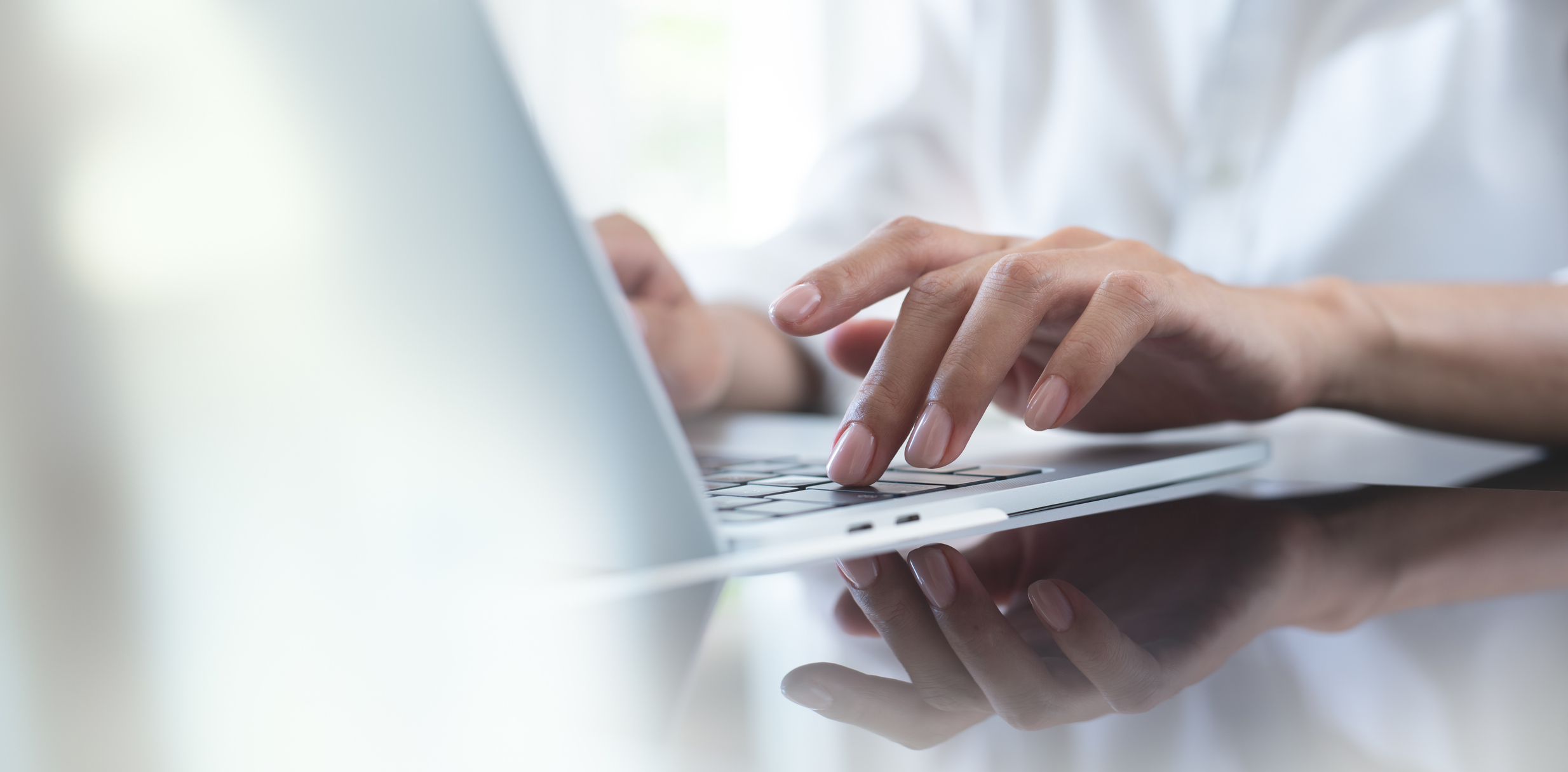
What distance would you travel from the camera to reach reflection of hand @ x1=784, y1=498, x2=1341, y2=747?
0.16 m

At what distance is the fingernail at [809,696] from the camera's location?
165mm

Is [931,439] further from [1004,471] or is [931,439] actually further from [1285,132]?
[1285,132]

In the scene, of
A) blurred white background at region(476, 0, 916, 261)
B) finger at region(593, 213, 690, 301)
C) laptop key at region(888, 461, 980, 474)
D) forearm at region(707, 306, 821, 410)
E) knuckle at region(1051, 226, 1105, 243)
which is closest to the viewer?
laptop key at region(888, 461, 980, 474)

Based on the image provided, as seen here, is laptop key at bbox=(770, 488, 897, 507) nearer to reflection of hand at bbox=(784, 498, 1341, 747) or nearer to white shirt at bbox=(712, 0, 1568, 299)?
reflection of hand at bbox=(784, 498, 1341, 747)

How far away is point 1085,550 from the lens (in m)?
0.27

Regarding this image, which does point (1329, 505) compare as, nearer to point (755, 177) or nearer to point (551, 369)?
point (551, 369)

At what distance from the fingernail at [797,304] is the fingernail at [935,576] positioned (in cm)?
14

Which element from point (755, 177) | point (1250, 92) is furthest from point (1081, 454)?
point (755, 177)

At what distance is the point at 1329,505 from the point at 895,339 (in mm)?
169

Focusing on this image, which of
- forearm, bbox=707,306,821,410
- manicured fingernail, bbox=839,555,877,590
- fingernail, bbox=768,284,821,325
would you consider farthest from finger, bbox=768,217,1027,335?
forearm, bbox=707,306,821,410

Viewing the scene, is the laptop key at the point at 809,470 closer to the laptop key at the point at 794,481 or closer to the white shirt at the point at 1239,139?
the laptop key at the point at 794,481

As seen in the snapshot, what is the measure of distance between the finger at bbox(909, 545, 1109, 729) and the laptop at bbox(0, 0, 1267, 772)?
55 mm

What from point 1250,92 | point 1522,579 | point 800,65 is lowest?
point 1522,579

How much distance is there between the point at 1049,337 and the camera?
47 centimetres
